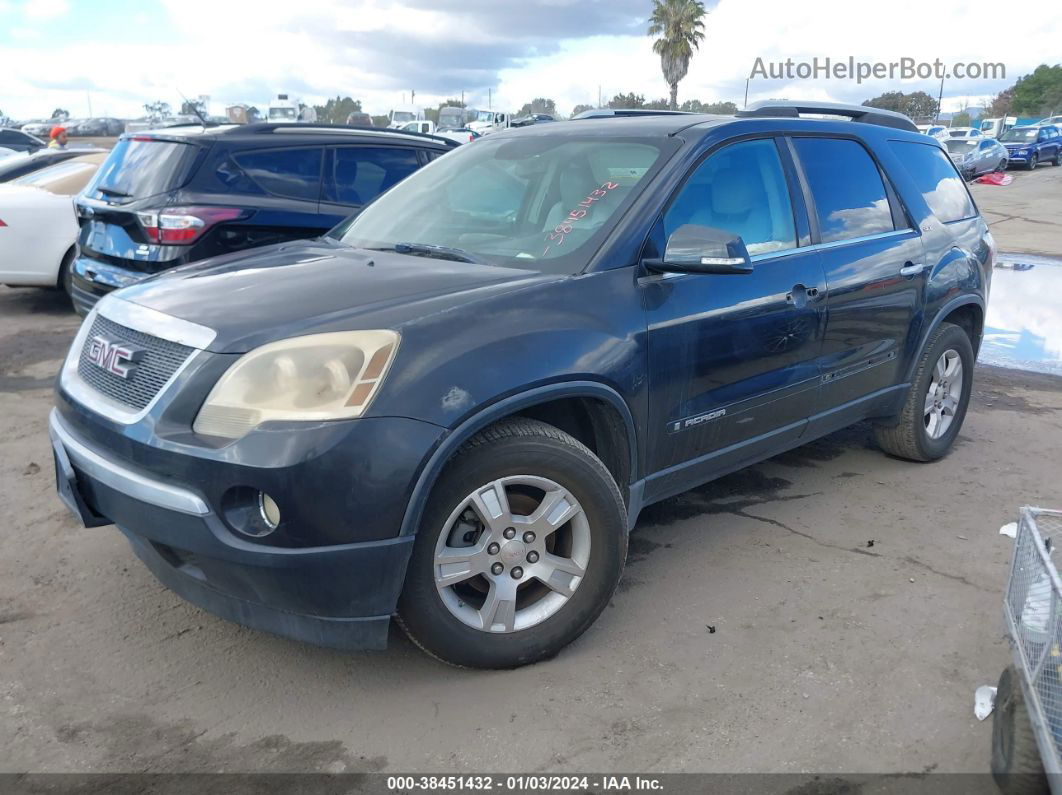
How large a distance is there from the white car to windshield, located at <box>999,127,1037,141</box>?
38.5 meters

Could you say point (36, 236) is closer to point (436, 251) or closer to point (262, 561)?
point (436, 251)

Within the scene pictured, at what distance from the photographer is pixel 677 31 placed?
169 ft

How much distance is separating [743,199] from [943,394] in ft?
6.86

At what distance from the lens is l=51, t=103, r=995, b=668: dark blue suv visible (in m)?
2.60

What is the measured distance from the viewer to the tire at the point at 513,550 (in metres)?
2.77

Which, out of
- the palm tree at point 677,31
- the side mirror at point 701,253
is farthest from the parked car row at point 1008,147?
the side mirror at point 701,253

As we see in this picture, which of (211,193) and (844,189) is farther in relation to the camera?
(211,193)

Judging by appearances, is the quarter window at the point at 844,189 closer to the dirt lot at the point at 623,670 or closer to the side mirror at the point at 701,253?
the side mirror at the point at 701,253

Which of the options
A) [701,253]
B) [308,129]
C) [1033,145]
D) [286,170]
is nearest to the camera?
[701,253]

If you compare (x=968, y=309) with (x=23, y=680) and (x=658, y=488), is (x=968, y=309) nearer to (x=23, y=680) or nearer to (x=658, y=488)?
(x=658, y=488)

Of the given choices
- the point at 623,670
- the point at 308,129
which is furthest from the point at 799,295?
the point at 308,129

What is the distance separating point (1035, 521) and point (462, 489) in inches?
64.7

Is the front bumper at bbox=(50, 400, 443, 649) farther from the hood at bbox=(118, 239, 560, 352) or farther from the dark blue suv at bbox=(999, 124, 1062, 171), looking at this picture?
the dark blue suv at bbox=(999, 124, 1062, 171)

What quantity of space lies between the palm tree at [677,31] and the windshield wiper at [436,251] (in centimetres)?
5024
